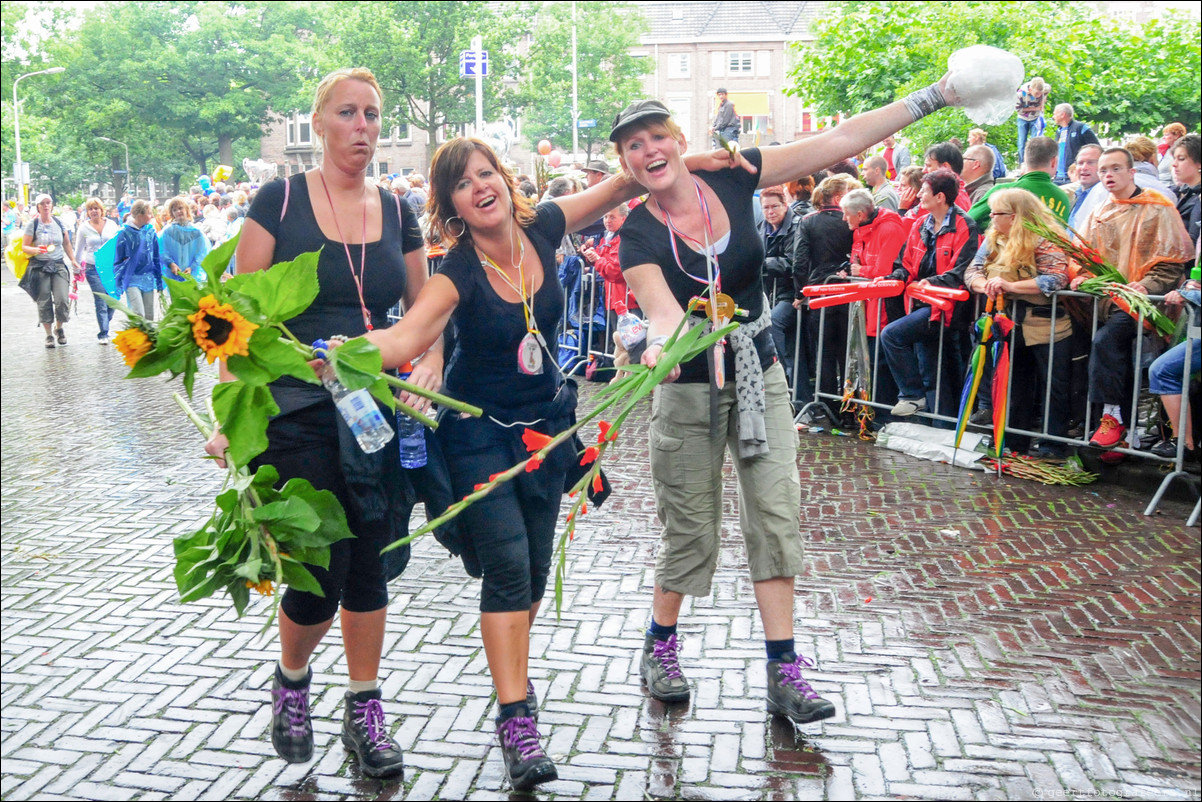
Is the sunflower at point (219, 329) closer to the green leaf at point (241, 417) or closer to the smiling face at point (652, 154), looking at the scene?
the green leaf at point (241, 417)

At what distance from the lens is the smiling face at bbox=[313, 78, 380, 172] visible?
3668 mm

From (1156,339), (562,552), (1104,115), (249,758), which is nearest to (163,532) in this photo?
(249,758)

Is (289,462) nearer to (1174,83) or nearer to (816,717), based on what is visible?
(816,717)

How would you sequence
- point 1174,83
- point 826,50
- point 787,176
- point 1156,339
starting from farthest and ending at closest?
point 1174,83, point 826,50, point 1156,339, point 787,176

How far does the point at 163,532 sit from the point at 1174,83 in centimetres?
2752

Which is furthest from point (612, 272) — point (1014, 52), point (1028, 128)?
point (1014, 52)

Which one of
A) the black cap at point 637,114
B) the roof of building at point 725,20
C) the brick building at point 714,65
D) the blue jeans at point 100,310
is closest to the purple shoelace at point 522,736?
the black cap at point 637,114

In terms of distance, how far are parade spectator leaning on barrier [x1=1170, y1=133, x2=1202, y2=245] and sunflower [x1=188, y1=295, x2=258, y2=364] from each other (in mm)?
6886

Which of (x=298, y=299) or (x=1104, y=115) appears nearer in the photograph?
(x=298, y=299)

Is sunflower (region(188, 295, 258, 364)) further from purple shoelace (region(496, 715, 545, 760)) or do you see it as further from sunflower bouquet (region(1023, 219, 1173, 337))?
sunflower bouquet (region(1023, 219, 1173, 337))

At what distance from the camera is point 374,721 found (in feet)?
12.5

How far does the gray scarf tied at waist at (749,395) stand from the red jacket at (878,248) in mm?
5188

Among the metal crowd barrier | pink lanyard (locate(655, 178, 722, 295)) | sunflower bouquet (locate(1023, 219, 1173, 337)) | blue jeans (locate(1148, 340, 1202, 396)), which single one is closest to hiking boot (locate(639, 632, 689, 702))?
pink lanyard (locate(655, 178, 722, 295))

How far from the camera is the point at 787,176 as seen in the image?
4.16 meters
